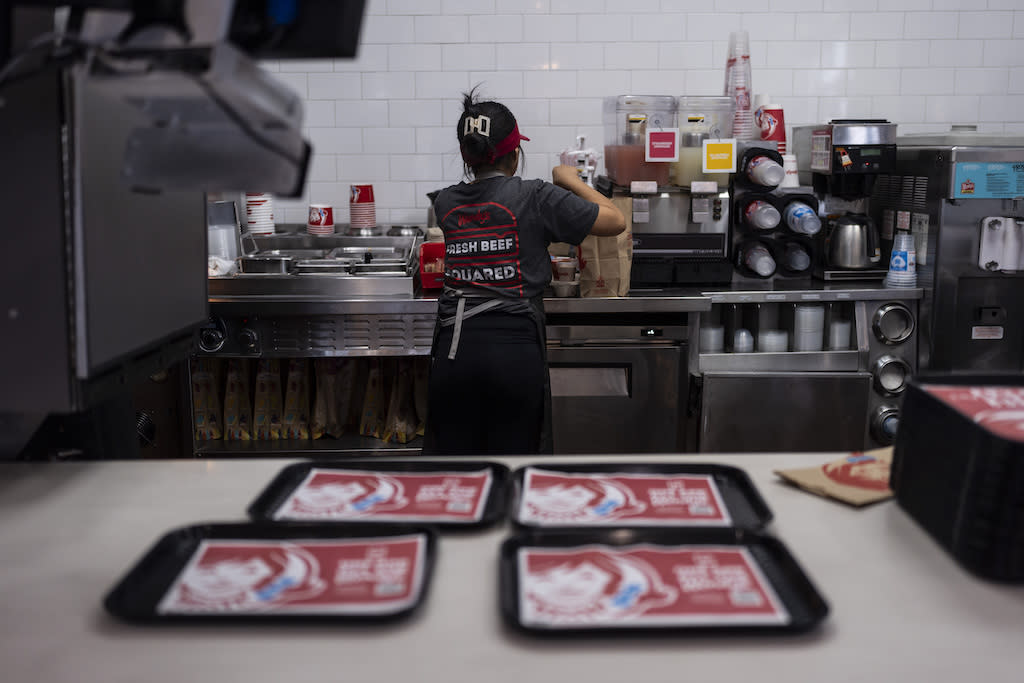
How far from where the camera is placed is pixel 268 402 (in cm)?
362

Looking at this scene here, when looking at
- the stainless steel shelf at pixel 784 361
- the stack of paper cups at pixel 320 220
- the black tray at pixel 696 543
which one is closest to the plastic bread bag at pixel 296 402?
the stack of paper cups at pixel 320 220

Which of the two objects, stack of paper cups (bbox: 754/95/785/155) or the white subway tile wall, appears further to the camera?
the white subway tile wall

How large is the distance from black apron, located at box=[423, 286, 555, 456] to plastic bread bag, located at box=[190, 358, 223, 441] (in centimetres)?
107

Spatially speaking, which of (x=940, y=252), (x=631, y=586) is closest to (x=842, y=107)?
(x=940, y=252)

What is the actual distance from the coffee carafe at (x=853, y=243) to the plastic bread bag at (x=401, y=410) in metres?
1.81

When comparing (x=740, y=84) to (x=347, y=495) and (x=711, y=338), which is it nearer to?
(x=711, y=338)

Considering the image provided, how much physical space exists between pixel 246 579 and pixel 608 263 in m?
2.32

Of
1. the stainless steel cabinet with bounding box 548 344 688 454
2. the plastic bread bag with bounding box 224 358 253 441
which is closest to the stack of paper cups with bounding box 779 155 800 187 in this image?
the stainless steel cabinet with bounding box 548 344 688 454

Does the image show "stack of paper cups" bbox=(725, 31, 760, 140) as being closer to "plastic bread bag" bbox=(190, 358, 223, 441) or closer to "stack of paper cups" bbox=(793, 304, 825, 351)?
"stack of paper cups" bbox=(793, 304, 825, 351)


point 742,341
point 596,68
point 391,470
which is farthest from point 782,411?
point 391,470

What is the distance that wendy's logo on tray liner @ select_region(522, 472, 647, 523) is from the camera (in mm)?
1491

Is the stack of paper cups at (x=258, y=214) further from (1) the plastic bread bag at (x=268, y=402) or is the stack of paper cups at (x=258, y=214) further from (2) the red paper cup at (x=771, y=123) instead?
(2) the red paper cup at (x=771, y=123)

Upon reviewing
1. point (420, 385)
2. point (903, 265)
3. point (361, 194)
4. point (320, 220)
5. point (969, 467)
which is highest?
point (361, 194)

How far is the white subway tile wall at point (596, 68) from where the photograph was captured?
13.7 feet
